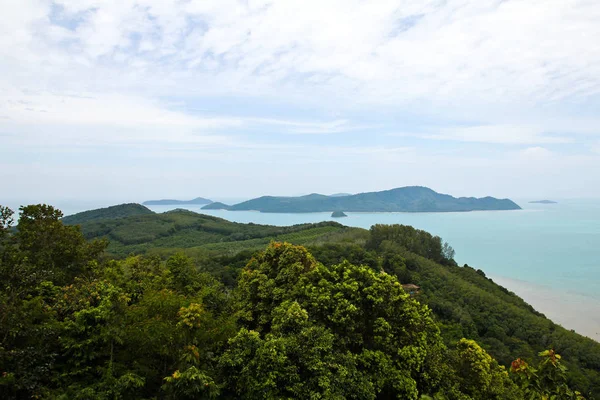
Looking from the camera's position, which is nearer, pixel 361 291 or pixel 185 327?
pixel 185 327

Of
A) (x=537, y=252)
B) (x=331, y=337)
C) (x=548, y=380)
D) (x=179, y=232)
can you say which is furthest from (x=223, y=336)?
(x=537, y=252)

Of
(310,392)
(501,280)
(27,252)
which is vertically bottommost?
(501,280)

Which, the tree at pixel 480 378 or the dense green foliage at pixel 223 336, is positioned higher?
the dense green foliage at pixel 223 336

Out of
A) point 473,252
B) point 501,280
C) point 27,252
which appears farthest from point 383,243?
point 473,252

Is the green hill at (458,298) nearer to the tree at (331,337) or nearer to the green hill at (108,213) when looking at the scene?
the tree at (331,337)

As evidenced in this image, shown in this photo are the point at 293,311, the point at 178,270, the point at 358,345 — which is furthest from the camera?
the point at 178,270

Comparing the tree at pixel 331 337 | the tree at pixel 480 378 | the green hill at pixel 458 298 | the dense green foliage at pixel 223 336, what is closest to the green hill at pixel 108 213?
the green hill at pixel 458 298

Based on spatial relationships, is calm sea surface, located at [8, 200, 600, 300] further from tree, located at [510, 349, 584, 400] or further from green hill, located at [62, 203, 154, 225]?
green hill, located at [62, 203, 154, 225]

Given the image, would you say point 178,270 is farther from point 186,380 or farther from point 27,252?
Result: point 186,380
